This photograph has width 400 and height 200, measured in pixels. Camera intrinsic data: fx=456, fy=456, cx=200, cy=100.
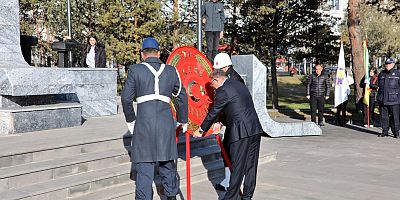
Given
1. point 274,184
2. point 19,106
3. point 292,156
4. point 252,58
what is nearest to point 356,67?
point 252,58

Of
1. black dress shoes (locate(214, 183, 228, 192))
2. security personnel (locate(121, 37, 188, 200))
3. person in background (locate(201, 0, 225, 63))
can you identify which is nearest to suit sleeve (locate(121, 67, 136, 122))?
security personnel (locate(121, 37, 188, 200))

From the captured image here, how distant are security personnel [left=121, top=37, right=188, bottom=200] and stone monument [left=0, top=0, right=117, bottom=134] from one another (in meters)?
3.67

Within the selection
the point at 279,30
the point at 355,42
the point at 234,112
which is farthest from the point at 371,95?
the point at 234,112

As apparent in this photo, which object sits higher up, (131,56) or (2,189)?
(131,56)

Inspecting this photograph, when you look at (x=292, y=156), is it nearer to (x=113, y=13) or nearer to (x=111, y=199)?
(x=111, y=199)

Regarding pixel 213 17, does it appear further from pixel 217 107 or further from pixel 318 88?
pixel 217 107

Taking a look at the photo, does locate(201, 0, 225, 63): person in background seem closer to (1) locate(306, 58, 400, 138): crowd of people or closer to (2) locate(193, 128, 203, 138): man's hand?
(1) locate(306, 58, 400, 138): crowd of people

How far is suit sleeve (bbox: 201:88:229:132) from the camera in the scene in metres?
5.45

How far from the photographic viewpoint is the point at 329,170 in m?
8.14

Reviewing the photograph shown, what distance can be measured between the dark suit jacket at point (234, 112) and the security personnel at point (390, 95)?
24.6 feet

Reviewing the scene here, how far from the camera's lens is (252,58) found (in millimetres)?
11367

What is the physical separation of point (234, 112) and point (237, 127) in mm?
183

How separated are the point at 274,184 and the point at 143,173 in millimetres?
2754

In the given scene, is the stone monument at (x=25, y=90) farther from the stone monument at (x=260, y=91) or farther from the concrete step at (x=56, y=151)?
the stone monument at (x=260, y=91)
